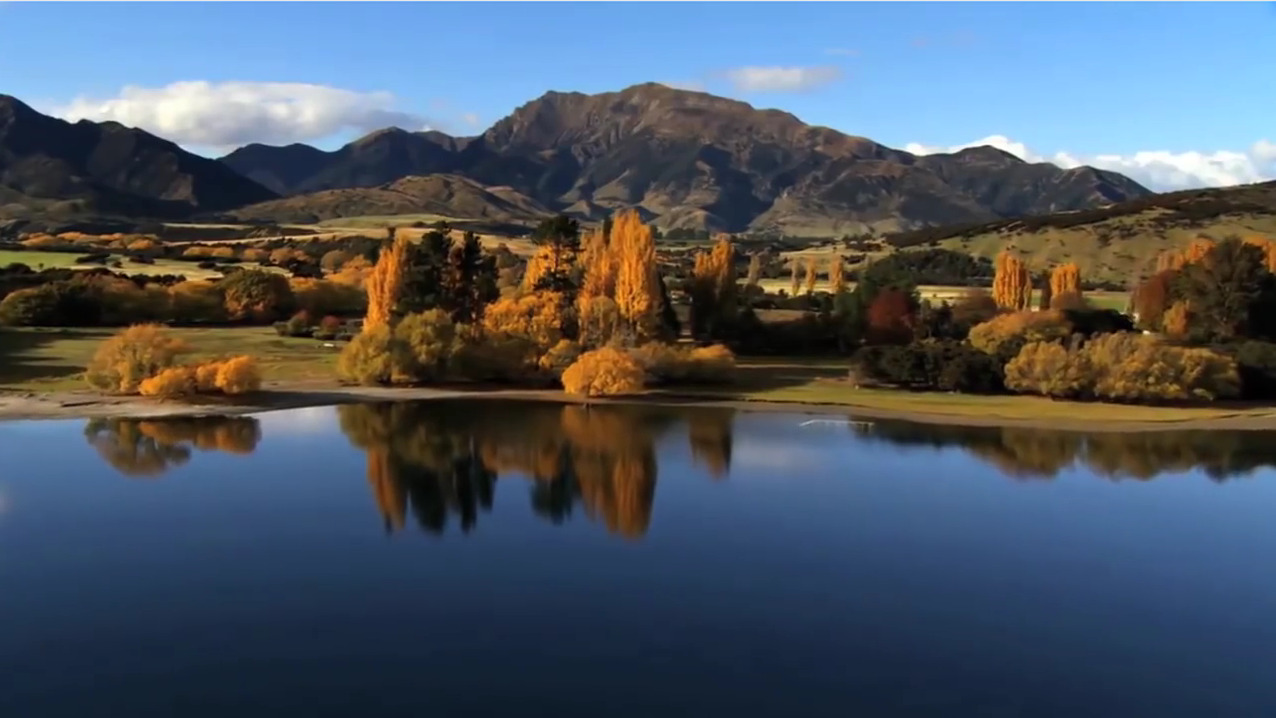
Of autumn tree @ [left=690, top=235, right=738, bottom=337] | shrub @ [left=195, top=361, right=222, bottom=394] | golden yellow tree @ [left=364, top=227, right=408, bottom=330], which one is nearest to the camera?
shrub @ [left=195, top=361, right=222, bottom=394]

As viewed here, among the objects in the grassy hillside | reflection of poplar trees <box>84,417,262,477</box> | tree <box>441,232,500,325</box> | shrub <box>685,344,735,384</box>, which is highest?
the grassy hillside

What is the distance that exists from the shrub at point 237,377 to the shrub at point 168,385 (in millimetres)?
1394

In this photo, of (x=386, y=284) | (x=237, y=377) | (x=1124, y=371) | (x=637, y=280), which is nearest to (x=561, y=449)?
(x=237, y=377)

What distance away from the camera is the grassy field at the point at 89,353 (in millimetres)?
63125

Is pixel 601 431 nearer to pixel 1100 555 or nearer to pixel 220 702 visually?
pixel 1100 555

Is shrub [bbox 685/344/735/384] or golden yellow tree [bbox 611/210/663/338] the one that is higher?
golden yellow tree [bbox 611/210/663/338]

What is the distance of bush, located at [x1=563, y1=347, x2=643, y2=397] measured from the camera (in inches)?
2486

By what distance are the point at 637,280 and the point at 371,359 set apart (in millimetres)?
16035

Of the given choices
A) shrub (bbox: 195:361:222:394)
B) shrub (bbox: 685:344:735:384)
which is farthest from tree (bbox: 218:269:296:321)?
shrub (bbox: 685:344:735:384)

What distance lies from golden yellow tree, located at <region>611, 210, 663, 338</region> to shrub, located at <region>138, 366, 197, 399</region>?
78.3ft

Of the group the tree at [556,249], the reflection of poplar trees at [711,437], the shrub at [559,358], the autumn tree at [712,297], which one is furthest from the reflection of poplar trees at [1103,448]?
the autumn tree at [712,297]

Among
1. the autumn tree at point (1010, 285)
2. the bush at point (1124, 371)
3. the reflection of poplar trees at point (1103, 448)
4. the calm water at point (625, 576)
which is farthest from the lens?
the autumn tree at point (1010, 285)

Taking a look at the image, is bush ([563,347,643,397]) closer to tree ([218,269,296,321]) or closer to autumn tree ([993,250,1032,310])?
tree ([218,269,296,321])

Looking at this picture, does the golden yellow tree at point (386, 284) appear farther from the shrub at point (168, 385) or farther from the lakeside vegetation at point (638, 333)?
the shrub at point (168, 385)
